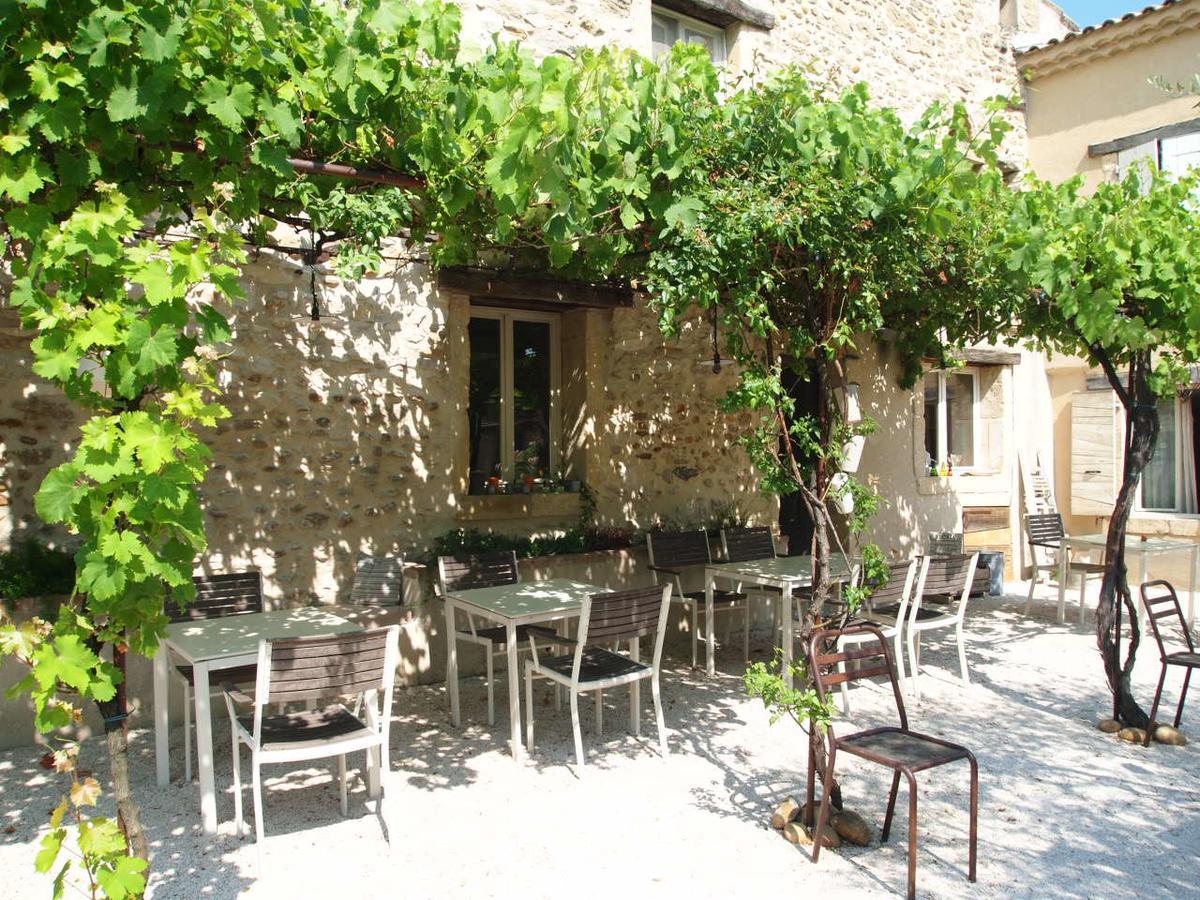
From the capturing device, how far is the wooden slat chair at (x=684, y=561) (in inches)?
235

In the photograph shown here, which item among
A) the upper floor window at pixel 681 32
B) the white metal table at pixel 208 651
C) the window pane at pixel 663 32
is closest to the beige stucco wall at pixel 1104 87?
the upper floor window at pixel 681 32

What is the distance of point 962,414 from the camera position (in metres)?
9.36

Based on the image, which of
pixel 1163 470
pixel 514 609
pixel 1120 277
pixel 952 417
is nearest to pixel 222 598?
pixel 514 609

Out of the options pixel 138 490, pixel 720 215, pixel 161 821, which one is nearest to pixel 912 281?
pixel 720 215

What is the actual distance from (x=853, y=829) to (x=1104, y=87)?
8662 millimetres

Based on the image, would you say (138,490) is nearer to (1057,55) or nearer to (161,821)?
(161,821)

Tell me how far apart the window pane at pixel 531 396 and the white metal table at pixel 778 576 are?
156cm

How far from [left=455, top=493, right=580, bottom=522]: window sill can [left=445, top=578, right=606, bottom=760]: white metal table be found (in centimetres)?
92

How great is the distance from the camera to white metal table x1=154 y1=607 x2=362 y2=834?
3334mm

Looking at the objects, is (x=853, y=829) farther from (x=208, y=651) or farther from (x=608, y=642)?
(x=208, y=651)

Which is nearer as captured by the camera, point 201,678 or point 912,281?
point 201,678

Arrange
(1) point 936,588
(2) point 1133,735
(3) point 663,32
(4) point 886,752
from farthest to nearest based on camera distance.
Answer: (3) point 663,32 < (1) point 936,588 < (2) point 1133,735 < (4) point 886,752

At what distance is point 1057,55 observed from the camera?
912cm

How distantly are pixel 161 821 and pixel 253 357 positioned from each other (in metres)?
2.61
